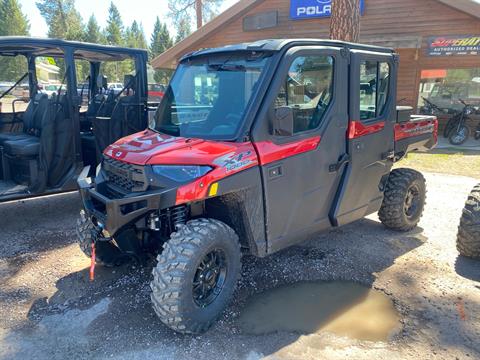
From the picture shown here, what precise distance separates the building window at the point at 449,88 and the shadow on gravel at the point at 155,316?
387 inches

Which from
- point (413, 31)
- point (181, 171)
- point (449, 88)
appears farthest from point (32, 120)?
point (449, 88)

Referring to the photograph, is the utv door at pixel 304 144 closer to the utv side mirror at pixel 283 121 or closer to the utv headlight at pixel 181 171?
the utv side mirror at pixel 283 121

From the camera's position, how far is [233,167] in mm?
3012

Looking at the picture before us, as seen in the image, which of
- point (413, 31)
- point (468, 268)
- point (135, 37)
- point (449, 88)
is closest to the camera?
point (468, 268)

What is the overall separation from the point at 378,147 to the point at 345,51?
110cm

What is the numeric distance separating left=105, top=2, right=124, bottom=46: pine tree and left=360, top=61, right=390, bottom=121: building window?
58547 mm

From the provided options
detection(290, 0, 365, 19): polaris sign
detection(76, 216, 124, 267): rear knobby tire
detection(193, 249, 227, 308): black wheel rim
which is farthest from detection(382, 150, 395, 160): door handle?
detection(290, 0, 365, 19): polaris sign

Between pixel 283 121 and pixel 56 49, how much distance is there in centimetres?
359

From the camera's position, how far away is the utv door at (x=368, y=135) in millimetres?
3881

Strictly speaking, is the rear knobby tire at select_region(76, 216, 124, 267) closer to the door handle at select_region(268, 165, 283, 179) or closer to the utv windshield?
the utv windshield

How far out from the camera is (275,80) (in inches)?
127

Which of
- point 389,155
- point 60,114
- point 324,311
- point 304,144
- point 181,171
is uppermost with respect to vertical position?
point 60,114

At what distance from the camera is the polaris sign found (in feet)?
44.2

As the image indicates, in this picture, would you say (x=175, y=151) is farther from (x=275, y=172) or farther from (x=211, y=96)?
(x=275, y=172)
